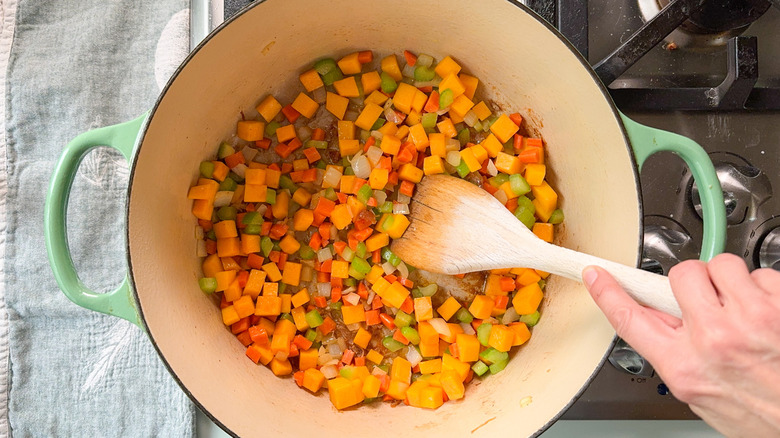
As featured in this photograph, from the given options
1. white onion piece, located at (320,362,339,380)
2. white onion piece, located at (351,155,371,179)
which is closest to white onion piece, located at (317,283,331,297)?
white onion piece, located at (320,362,339,380)

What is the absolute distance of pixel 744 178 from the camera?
45.3 inches

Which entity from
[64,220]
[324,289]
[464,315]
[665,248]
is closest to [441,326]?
[464,315]

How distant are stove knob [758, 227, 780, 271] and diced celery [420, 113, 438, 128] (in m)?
0.73

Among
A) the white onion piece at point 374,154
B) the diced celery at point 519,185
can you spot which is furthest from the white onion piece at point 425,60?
the diced celery at point 519,185

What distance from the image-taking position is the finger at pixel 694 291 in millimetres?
727

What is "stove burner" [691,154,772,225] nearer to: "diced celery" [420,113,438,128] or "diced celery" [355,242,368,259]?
"diced celery" [420,113,438,128]

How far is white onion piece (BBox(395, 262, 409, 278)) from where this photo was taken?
51.4 inches

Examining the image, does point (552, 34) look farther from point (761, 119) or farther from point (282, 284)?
point (282, 284)

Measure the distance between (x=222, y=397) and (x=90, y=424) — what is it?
1.43ft

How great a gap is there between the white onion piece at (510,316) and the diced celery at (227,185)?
2.21ft

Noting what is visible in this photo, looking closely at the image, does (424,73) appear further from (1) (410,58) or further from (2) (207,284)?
(2) (207,284)

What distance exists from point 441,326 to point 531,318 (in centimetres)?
20

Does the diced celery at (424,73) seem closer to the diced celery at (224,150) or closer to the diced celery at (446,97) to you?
the diced celery at (446,97)

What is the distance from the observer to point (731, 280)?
72cm
